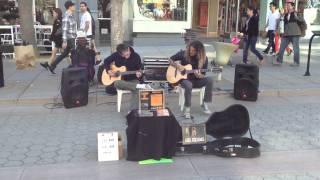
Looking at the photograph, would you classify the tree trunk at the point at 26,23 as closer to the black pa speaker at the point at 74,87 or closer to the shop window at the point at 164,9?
the shop window at the point at 164,9

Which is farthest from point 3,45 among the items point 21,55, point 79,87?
point 79,87

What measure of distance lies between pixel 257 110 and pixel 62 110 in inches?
128

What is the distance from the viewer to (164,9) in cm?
1636

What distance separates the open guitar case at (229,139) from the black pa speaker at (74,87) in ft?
9.29

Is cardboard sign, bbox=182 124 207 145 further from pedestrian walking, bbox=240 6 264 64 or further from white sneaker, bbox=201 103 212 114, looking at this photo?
pedestrian walking, bbox=240 6 264 64

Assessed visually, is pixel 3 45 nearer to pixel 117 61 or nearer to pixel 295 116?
pixel 117 61

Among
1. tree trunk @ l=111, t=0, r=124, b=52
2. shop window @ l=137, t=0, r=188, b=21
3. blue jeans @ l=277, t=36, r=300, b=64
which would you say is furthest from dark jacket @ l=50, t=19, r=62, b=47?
blue jeans @ l=277, t=36, r=300, b=64

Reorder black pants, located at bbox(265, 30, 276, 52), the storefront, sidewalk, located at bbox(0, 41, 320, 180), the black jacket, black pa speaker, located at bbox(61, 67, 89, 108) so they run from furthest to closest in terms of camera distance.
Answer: the storefront
black pants, located at bbox(265, 30, 276, 52)
black pa speaker, located at bbox(61, 67, 89, 108)
the black jacket
sidewalk, located at bbox(0, 41, 320, 180)

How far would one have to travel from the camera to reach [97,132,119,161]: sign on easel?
17.3 feet

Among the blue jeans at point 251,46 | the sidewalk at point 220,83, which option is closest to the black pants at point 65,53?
the sidewalk at point 220,83

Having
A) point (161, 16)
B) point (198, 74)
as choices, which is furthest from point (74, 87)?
point (161, 16)

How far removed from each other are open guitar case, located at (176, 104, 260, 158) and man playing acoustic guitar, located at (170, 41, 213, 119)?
1.40 m

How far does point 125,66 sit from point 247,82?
2.28 m

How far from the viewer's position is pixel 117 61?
24.9 ft
